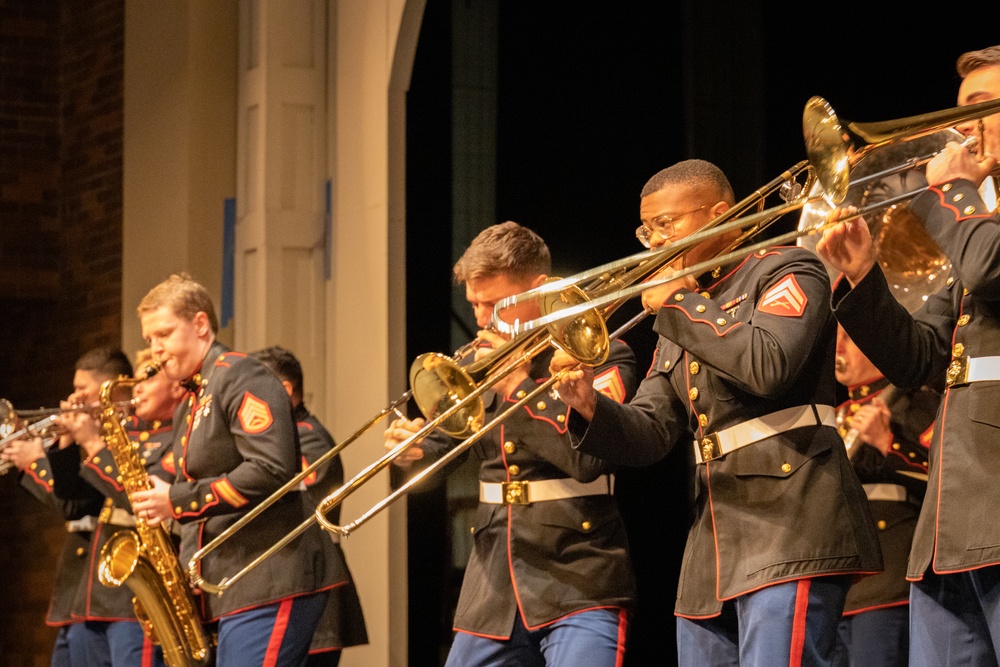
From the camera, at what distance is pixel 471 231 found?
6.09 metres

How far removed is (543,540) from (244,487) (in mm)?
1069

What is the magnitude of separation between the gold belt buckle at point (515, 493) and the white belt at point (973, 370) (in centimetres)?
125

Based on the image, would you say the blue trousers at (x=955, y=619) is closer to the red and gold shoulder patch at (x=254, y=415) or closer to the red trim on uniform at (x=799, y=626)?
the red trim on uniform at (x=799, y=626)

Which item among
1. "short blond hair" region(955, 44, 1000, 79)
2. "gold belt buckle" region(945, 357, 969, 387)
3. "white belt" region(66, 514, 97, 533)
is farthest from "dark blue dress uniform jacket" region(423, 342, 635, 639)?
"white belt" region(66, 514, 97, 533)

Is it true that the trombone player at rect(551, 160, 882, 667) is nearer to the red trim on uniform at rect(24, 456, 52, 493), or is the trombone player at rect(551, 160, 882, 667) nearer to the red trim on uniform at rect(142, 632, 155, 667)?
the red trim on uniform at rect(142, 632, 155, 667)

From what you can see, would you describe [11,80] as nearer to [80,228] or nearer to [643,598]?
[80,228]

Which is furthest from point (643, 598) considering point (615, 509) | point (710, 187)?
point (710, 187)

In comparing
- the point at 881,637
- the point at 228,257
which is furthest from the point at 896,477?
the point at 228,257

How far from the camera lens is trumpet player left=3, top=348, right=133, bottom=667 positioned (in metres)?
5.73

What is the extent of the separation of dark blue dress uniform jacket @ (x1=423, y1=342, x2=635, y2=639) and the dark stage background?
188cm

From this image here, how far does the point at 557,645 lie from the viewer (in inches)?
136

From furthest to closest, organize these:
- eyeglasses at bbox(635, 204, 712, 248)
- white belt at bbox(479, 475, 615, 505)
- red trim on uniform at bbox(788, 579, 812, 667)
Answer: white belt at bbox(479, 475, 615, 505), eyeglasses at bbox(635, 204, 712, 248), red trim on uniform at bbox(788, 579, 812, 667)

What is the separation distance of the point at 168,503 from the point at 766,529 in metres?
2.08

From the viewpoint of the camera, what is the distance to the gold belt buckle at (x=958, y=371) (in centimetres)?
270
